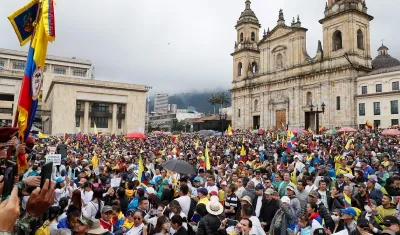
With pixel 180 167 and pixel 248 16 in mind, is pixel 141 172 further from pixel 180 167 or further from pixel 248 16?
pixel 248 16

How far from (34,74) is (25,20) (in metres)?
0.95

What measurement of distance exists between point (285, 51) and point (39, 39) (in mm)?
49749

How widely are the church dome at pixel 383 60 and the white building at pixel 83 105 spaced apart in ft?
137

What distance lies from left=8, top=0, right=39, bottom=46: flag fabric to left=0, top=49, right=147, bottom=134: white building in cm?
5362

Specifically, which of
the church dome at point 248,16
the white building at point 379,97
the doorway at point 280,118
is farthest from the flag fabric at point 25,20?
the church dome at point 248,16

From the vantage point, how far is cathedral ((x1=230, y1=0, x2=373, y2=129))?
41.0 meters

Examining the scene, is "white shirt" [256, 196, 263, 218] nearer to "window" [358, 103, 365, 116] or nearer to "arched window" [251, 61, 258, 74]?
"window" [358, 103, 365, 116]

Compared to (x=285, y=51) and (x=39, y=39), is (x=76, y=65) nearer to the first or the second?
(x=285, y=51)

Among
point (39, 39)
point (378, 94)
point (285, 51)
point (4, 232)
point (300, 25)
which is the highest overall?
point (300, 25)

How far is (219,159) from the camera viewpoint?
15.7 metres

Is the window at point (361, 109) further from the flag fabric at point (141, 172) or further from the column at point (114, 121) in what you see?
the column at point (114, 121)

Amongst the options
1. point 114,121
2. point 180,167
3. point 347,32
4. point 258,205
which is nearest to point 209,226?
point 258,205

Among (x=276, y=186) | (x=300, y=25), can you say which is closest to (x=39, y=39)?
(x=276, y=186)

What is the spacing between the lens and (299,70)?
154 ft
